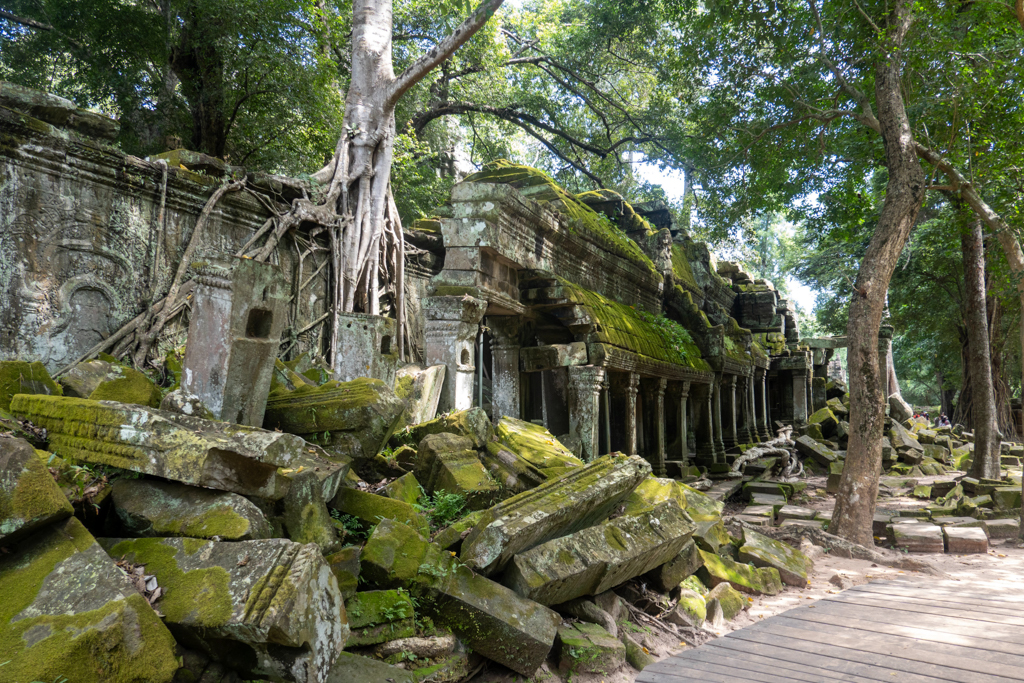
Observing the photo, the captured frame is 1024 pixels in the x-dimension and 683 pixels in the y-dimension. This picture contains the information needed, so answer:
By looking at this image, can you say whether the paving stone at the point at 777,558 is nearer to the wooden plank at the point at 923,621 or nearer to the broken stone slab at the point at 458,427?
the wooden plank at the point at 923,621

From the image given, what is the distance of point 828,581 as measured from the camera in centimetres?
580

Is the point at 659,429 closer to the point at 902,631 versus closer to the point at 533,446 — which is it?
the point at 533,446

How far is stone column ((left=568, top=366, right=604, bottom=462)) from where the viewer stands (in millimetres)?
7871

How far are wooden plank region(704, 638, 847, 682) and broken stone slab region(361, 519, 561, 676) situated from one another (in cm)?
82

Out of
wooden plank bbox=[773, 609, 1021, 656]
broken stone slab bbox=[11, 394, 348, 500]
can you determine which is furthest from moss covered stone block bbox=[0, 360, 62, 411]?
wooden plank bbox=[773, 609, 1021, 656]

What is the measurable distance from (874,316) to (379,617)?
6503 millimetres

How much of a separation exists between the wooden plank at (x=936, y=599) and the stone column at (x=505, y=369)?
4.76m

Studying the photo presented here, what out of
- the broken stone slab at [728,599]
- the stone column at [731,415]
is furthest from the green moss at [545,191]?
the stone column at [731,415]

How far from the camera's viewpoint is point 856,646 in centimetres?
305

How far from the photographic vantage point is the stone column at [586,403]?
25.8 feet

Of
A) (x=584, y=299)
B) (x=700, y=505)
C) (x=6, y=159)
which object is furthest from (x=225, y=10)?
(x=700, y=505)

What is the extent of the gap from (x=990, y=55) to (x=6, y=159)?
11.0 m

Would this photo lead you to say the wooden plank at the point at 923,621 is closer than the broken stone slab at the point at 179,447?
No

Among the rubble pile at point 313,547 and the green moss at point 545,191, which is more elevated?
the green moss at point 545,191
